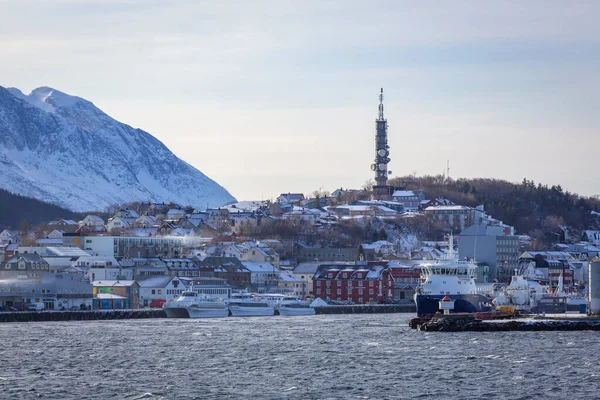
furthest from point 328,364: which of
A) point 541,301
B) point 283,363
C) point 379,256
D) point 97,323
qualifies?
point 379,256

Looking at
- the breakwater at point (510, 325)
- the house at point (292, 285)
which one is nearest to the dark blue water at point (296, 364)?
the breakwater at point (510, 325)

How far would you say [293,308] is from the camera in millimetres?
135000

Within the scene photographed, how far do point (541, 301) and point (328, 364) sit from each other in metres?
55.9

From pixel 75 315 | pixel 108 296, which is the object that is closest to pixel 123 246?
pixel 108 296

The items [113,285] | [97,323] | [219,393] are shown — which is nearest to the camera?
[219,393]

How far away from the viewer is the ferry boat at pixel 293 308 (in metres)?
134

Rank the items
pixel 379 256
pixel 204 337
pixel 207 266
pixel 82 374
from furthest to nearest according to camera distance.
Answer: pixel 379 256
pixel 207 266
pixel 204 337
pixel 82 374

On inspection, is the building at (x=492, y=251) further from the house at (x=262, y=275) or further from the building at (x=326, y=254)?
the house at (x=262, y=275)

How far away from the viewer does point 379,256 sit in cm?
19550

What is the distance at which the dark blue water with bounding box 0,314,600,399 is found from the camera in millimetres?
57156

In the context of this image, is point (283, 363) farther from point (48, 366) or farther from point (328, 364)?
point (48, 366)

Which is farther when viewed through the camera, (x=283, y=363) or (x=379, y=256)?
(x=379, y=256)

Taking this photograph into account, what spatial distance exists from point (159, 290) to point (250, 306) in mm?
12313

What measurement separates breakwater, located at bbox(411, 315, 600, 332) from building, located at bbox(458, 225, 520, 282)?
84.9m
